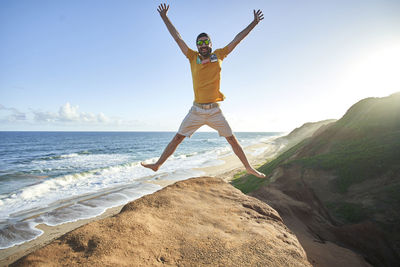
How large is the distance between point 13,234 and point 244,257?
9.68 m

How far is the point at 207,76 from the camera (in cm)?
372

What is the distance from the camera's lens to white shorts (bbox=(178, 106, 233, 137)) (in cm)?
390

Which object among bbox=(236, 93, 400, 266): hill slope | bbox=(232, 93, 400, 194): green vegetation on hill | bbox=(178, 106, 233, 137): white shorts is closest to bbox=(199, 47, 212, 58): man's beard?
bbox=(178, 106, 233, 137): white shorts

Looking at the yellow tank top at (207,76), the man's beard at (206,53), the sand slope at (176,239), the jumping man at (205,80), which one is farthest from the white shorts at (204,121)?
the sand slope at (176,239)

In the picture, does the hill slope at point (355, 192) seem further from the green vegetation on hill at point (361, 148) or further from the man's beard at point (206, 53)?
the man's beard at point (206, 53)

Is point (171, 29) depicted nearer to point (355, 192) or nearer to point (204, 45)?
point (204, 45)

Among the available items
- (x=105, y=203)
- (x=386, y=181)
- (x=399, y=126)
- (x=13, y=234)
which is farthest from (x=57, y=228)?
(x=399, y=126)

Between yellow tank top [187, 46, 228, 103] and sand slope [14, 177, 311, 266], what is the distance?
82.1 inches

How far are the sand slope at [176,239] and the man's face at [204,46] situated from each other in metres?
2.80

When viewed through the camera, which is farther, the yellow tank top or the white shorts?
the white shorts

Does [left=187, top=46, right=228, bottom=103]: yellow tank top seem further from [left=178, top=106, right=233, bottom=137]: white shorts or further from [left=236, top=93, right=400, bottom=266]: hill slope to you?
[left=236, top=93, right=400, bottom=266]: hill slope

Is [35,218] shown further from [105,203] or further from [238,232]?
[238,232]

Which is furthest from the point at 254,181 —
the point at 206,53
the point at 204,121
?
the point at 206,53

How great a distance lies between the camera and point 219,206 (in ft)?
13.6
